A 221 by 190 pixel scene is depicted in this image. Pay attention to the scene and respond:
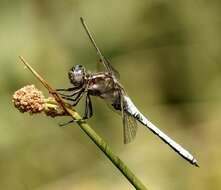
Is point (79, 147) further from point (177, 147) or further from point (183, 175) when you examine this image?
point (177, 147)

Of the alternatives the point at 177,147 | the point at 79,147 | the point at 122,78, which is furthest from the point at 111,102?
the point at 122,78

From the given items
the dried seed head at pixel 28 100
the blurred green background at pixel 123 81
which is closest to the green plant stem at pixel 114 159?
the dried seed head at pixel 28 100

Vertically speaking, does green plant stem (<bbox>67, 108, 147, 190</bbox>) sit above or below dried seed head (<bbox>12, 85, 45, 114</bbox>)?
below

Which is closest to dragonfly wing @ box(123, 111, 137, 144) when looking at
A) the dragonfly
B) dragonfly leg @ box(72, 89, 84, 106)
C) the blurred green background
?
the dragonfly

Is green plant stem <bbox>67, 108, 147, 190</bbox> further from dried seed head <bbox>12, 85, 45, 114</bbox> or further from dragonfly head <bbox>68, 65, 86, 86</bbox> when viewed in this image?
dragonfly head <bbox>68, 65, 86, 86</bbox>

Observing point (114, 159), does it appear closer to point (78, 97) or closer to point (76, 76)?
point (78, 97)
